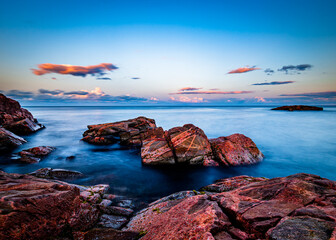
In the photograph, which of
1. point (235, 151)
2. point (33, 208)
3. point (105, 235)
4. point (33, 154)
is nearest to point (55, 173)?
point (33, 208)

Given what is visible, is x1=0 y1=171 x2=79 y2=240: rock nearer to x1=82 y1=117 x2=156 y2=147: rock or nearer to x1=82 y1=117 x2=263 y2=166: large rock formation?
x1=82 y1=117 x2=263 y2=166: large rock formation

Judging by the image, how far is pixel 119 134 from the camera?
88.3 feet

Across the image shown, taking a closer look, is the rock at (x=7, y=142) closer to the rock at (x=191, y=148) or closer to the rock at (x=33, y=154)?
the rock at (x=33, y=154)

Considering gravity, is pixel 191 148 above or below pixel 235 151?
above

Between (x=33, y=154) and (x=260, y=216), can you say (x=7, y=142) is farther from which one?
(x=260, y=216)

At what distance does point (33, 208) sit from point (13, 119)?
39.6 m

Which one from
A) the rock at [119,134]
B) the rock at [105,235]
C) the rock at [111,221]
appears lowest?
the rock at [111,221]

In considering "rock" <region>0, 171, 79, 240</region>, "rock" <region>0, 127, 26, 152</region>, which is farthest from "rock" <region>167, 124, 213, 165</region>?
"rock" <region>0, 127, 26, 152</region>

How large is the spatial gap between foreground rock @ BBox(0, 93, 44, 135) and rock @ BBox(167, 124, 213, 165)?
30737 mm

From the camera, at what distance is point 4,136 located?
20.4 m

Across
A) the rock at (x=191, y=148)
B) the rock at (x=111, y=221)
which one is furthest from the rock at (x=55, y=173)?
the rock at (x=191, y=148)

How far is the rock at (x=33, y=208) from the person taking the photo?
16.1ft

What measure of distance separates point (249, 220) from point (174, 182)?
9.30 m

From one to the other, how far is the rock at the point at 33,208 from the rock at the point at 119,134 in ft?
58.8
